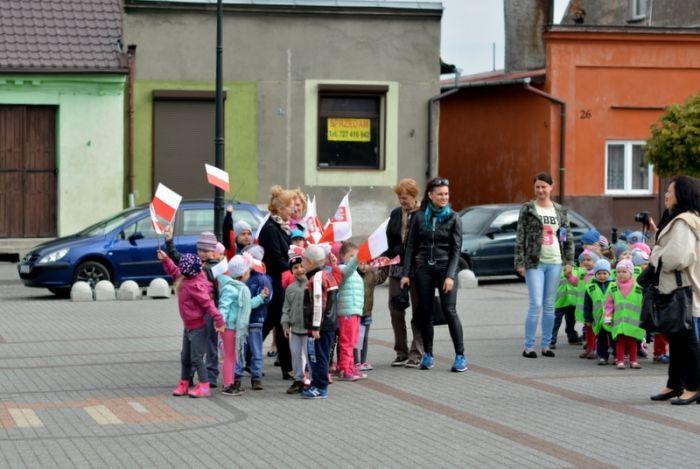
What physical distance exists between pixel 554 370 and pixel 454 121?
25.1m

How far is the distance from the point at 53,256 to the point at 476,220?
8279mm

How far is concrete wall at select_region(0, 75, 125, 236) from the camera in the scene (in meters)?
29.4

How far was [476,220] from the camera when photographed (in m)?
25.6

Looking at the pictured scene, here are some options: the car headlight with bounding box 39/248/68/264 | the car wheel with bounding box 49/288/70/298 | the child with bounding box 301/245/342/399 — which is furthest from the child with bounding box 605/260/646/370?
the car wheel with bounding box 49/288/70/298

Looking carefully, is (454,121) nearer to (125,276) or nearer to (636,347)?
(125,276)

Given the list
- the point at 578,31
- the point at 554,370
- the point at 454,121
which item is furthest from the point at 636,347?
the point at 454,121

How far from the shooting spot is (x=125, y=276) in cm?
2216

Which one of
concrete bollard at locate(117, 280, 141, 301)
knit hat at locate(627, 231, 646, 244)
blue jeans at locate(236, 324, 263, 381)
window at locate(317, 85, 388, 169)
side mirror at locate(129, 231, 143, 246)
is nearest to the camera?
blue jeans at locate(236, 324, 263, 381)

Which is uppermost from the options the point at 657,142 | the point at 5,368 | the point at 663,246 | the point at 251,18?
the point at 251,18

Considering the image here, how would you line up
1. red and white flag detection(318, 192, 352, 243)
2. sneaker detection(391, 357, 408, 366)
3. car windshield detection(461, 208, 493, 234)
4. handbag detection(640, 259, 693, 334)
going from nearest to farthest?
→ handbag detection(640, 259, 693, 334) < red and white flag detection(318, 192, 352, 243) < sneaker detection(391, 357, 408, 366) < car windshield detection(461, 208, 493, 234)

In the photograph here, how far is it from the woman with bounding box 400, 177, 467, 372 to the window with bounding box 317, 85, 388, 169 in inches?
713

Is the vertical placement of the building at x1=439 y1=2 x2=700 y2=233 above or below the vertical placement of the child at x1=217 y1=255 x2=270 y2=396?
above

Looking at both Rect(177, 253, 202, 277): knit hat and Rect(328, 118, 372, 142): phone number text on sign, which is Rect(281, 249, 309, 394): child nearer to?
Rect(177, 253, 202, 277): knit hat

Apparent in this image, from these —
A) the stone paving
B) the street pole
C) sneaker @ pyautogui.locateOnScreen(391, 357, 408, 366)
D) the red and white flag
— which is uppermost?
the street pole
